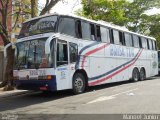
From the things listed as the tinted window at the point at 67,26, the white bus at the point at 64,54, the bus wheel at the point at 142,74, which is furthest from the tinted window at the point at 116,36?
the bus wheel at the point at 142,74

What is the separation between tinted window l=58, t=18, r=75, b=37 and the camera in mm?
13266

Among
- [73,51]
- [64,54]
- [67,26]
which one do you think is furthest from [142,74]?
[64,54]

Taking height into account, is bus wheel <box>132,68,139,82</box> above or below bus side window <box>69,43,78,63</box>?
below

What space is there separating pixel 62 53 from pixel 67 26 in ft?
4.73

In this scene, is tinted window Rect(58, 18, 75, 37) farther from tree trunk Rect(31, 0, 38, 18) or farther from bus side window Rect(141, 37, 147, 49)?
bus side window Rect(141, 37, 147, 49)

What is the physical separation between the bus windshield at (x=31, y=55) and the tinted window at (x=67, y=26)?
1074mm

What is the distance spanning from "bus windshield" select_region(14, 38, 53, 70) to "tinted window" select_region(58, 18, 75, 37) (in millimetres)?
1074

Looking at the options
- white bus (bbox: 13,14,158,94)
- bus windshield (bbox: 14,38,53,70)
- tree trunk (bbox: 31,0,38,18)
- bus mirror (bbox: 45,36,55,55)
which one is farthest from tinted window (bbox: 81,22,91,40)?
tree trunk (bbox: 31,0,38,18)

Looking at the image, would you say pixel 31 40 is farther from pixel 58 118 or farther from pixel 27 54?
pixel 58 118

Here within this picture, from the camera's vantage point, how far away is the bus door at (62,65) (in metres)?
12.6

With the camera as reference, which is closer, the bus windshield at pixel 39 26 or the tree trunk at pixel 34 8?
the bus windshield at pixel 39 26

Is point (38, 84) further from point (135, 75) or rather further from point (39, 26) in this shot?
point (135, 75)

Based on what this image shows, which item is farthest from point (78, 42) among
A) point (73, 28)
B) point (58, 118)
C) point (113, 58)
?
point (58, 118)

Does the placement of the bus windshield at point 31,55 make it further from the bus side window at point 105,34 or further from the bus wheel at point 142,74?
the bus wheel at point 142,74
